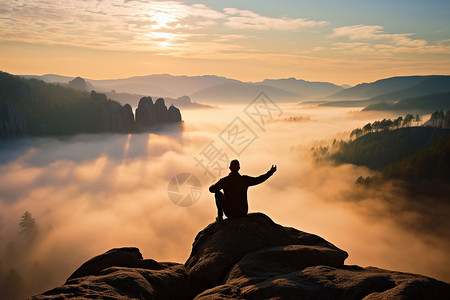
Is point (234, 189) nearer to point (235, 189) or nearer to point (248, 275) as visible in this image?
point (235, 189)

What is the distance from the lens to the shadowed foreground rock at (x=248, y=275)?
28.5 ft

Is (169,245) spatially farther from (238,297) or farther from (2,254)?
(238,297)

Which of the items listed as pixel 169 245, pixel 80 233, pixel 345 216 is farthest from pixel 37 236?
pixel 345 216

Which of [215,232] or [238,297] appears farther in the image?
[215,232]

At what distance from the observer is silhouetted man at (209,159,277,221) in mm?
14055

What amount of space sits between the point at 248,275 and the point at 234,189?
173 inches

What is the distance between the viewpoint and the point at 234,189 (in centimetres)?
1416

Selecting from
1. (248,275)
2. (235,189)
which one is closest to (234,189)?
(235,189)

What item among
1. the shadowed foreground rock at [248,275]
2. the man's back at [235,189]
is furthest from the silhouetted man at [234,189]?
the shadowed foreground rock at [248,275]

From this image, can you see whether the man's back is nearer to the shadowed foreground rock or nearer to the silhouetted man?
the silhouetted man

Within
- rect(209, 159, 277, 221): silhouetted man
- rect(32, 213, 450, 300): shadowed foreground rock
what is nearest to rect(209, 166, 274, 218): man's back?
rect(209, 159, 277, 221): silhouetted man

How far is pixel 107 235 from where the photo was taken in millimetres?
167250

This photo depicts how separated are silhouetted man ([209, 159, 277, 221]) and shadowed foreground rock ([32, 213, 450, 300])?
2.01 ft

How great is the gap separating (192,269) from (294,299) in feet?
19.3
